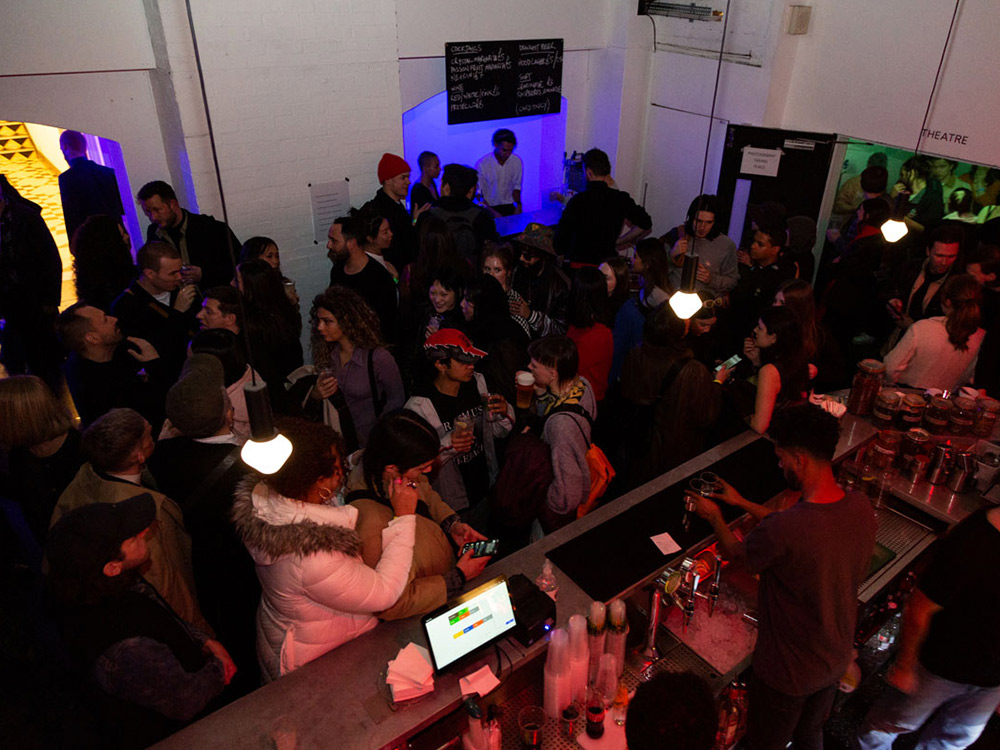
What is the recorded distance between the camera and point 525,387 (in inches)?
140

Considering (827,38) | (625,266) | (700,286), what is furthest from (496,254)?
(827,38)

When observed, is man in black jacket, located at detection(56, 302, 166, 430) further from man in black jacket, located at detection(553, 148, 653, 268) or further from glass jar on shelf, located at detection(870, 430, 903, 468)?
glass jar on shelf, located at detection(870, 430, 903, 468)

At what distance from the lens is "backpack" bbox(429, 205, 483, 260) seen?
5.58 metres

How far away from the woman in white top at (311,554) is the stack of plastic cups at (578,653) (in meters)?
0.60

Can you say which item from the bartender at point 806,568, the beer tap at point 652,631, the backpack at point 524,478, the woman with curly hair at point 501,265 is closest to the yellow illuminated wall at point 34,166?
the woman with curly hair at point 501,265

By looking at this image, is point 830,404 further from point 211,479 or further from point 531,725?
point 211,479

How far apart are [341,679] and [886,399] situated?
10.0 ft

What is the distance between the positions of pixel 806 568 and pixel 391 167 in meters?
4.65

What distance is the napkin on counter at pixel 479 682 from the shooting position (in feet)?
7.35

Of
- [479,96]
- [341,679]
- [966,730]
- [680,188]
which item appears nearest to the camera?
[341,679]

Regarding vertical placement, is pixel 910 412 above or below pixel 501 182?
above

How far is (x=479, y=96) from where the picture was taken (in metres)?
6.98

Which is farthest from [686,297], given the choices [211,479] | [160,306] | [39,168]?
[39,168]

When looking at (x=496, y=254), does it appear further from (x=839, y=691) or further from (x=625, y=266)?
(x=839, y=691)
